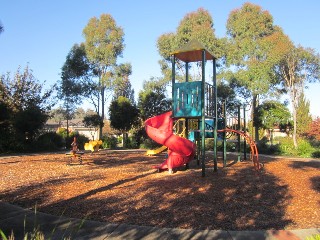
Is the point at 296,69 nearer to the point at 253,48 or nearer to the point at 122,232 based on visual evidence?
the point at 253,48

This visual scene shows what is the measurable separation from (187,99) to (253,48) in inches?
962

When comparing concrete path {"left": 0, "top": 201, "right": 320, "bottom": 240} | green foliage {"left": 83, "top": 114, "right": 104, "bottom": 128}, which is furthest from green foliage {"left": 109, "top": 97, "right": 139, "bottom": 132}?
concrete path {"left": 0, "top": 201, "right": 320, "bottom": 240}

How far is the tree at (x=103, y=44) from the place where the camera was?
36.3 m

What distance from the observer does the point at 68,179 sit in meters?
10.0

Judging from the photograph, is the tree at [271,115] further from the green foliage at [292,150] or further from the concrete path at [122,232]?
the concrete path at [122,232]

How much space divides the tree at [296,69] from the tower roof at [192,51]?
23327mm

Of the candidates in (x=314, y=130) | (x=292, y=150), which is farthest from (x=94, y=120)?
(x=314, y=130)

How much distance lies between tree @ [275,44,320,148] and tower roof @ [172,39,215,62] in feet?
76.5

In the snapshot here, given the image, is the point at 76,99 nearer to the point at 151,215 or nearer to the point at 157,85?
the point at 157,85

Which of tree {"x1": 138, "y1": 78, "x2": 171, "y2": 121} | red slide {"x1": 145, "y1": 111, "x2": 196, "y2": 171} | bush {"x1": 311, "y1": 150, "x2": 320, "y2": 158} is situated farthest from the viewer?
tree {"x1": 138, "y1": 78, "x2": 171, "y2": 121}

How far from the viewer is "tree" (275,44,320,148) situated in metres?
33.8

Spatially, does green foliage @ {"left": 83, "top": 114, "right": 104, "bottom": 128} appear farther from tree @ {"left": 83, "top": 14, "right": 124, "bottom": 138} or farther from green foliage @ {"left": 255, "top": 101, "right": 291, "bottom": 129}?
green foliage @ {"left": 255, "top": 101, "right": 291, "bottom": 129}

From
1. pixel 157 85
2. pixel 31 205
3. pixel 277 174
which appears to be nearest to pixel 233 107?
pixel 157 85

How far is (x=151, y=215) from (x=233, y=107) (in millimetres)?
29803
